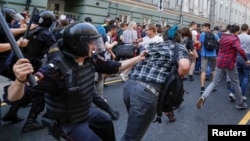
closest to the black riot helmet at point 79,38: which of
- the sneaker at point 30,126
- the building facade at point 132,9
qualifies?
the sneaker at point 30,126

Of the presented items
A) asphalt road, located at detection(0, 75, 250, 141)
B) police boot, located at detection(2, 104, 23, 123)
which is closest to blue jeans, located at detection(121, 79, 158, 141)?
asphalt road, located at detection(0, 75, 250, 141)

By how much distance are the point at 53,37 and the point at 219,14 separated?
127ft

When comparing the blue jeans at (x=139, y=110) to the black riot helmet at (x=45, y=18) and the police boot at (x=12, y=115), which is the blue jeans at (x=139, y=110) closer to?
the black riot helmet at (x=45, y=18)

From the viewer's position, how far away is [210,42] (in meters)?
10.1

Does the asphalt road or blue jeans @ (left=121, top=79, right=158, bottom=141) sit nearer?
blue jeans @ (left=121, top=79, right=158, bottom=141)

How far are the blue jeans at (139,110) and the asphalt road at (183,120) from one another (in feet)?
4.88

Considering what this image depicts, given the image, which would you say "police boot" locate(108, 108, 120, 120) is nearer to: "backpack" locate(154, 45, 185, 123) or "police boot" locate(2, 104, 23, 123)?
"police boot" locate(2, 104, 23, 123)

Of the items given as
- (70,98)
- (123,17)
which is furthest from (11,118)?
(123,17)

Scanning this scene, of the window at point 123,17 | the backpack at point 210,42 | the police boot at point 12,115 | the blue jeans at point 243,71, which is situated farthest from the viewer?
the window at point 123,17

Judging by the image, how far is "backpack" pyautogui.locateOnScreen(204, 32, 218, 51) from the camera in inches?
397

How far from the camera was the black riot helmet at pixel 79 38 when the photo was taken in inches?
113

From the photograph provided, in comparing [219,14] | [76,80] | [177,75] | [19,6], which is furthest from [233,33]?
[219,14]

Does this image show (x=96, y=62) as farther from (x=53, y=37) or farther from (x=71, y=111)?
(x=53, y=37)

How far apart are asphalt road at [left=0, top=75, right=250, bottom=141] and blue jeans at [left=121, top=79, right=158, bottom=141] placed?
4.88 feet
